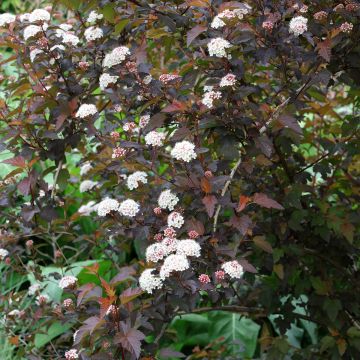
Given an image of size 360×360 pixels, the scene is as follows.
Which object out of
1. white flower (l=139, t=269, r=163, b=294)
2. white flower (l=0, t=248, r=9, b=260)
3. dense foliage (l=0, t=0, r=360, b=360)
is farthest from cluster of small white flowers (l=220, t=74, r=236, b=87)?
white flower (l=0, t=248, r=9, b=260)

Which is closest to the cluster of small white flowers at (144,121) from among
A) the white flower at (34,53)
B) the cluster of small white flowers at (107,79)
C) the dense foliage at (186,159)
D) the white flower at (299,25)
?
the dense foliage at (186,159)

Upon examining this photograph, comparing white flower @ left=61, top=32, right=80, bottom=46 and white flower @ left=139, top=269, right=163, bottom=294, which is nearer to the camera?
white flower @ left=139, top=269, right=163, bottom=294

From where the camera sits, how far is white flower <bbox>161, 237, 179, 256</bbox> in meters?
1.52

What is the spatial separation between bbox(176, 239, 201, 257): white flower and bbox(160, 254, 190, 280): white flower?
0.02 meters

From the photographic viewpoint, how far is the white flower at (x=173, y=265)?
1.43m

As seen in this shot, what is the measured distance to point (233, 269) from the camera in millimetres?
1510

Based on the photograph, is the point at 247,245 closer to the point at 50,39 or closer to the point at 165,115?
the point at 165,115

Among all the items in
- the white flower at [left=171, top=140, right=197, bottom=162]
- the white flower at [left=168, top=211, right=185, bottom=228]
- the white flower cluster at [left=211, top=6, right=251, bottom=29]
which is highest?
the white flower cluster at [left=211, top=6, right=251, bottom=29]

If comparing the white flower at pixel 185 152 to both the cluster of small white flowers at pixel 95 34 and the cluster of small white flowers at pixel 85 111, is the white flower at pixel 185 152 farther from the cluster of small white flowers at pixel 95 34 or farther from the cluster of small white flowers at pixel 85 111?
the cluster of small white flowers at pixel 95 34

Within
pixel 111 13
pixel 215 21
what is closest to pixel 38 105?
pixel 111 13

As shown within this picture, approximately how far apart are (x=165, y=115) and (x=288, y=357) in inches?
55.3

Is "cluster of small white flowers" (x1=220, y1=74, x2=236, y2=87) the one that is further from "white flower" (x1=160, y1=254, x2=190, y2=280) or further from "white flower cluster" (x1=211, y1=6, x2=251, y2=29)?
"white flower" (x1=160, y1=254, x2=190, y2=280)

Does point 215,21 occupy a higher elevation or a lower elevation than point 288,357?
higher

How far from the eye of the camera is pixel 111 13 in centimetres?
176
